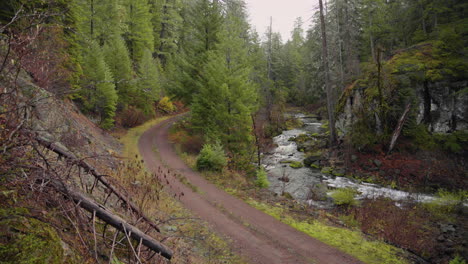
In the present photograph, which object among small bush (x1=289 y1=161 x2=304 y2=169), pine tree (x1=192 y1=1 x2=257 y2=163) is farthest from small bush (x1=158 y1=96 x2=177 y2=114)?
small bush (x1=289 y1=161 x2=304 y2=169)

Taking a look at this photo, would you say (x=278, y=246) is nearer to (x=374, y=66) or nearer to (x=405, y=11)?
(x=374, y=66)

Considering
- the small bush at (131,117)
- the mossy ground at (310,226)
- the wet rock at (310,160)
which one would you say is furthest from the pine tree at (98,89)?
the wet rock at (310,160)

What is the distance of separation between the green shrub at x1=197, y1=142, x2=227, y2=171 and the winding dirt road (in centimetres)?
124

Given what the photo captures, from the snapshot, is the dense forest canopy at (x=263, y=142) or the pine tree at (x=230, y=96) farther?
the pine tree at (x=230, y=96)

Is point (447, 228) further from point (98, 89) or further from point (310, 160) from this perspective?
point (98, 89)

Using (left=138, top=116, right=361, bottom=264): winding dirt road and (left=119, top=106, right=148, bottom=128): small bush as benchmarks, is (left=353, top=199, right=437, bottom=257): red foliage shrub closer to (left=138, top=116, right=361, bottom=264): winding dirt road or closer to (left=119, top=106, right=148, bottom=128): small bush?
(left=138, top=116, right=361, bottom=264): winding dirt road

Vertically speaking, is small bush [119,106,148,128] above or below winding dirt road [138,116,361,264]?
above

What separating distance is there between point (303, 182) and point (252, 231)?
30.1 feet

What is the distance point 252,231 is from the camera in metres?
8.84

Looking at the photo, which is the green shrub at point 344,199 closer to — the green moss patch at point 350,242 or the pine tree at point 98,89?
the green moss patch at point 350,242

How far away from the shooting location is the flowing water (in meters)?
14.4

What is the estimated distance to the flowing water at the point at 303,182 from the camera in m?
14.4

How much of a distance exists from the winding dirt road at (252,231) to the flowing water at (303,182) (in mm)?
4369

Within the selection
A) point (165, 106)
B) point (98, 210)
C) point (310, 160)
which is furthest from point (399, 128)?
point (165, 106)
